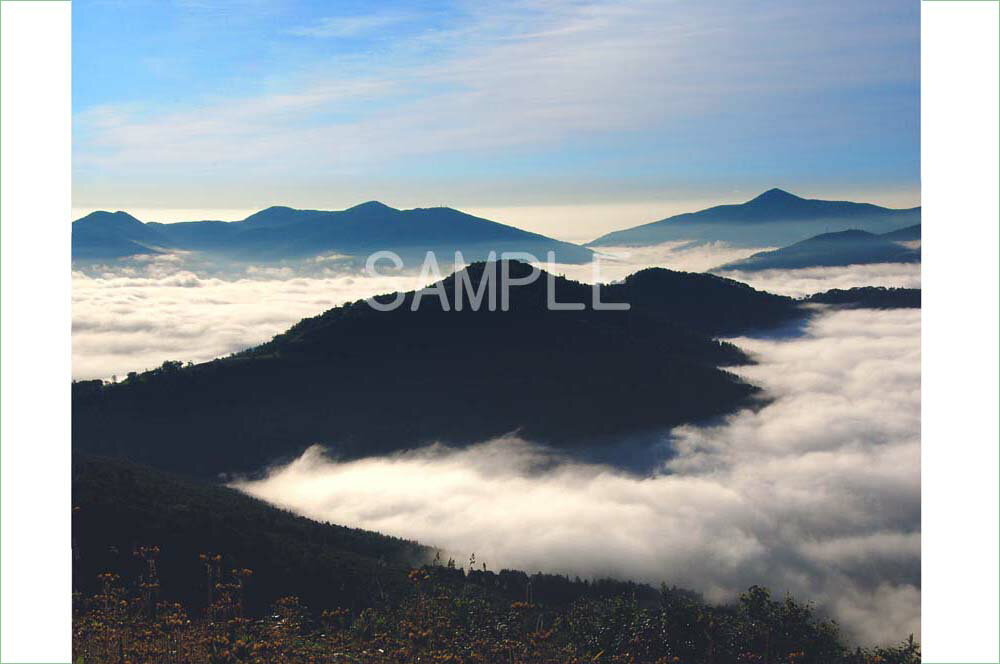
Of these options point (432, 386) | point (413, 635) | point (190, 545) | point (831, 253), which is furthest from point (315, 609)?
point (831, 253)

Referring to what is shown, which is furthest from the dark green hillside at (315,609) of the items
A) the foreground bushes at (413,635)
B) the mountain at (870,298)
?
the mountain at (870,298)

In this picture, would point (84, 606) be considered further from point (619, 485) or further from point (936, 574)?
point (619, 485)

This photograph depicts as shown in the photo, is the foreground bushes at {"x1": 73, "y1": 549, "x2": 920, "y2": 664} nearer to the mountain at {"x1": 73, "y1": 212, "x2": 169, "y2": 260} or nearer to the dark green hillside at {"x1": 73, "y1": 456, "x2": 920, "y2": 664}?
the dark green hillside at {"x1": 73, "y1": 456, "x2": 920, "y2": 664}

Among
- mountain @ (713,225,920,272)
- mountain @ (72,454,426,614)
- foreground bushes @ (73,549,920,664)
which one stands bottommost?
mountain @ (72,454,426,614)

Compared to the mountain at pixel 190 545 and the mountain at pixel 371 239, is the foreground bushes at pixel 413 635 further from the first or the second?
the mountain at pixel 371 239

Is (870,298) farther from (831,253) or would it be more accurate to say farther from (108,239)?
(108,239)

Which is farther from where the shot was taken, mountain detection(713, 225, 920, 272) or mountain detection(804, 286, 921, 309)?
mountain detection(804, 286, 921, 309)

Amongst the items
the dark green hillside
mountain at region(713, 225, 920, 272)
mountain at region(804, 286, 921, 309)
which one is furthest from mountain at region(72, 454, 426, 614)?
mountain at region(804, 286, 921, 309)

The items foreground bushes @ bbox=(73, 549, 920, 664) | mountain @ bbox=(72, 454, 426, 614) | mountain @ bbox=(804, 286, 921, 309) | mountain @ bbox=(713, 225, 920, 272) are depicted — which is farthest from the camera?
mountain @ bbox=(804, 286, 921, 309)
